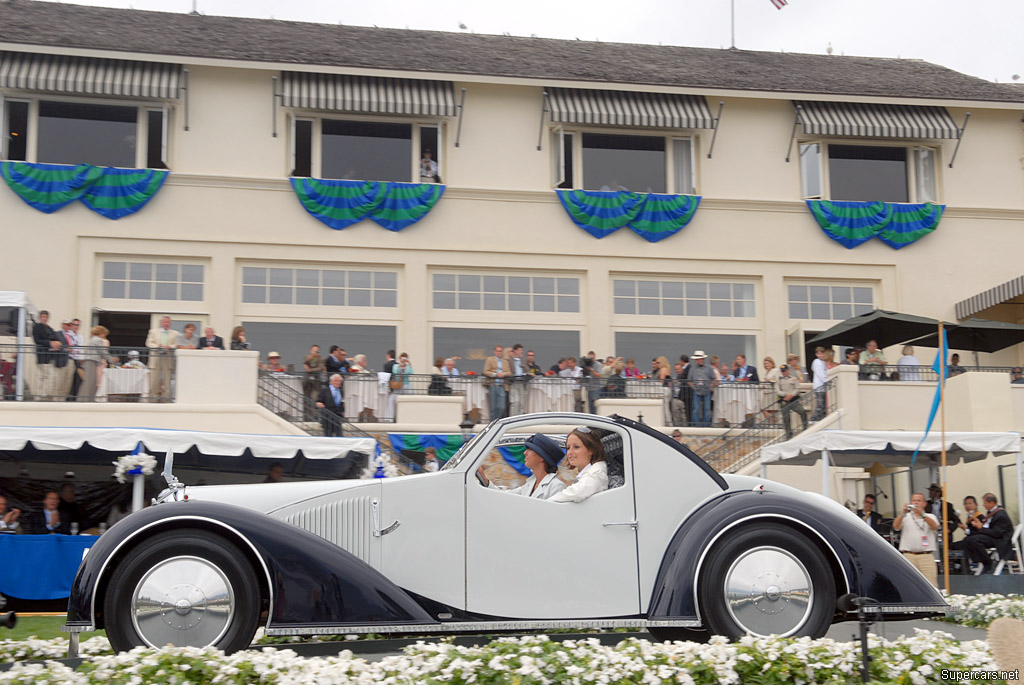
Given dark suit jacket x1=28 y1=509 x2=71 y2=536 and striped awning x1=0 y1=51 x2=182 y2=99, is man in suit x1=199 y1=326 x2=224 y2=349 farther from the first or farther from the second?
striped awning x1=0 y1=51 x2=182 y2=99

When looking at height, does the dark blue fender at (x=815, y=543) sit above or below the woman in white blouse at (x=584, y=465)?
below

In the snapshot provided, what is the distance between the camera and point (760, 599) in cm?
738

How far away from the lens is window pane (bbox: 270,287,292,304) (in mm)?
24453

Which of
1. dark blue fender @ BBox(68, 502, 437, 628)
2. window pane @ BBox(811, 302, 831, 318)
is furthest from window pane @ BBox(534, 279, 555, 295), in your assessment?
dark blue fender @ BBox(68, 502, 437, 628)

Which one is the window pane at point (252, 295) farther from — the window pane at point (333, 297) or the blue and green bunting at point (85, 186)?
the blue and green bunting at point (85, 186)

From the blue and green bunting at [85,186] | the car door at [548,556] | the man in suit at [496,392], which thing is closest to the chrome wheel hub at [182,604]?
the car door at [548,556]

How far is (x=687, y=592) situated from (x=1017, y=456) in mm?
11436

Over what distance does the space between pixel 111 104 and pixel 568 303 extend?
37.0ft

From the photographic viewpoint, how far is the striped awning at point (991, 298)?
2462cm

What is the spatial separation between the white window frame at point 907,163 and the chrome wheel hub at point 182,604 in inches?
885

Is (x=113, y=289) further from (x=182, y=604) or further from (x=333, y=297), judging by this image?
(x=182, y=604)

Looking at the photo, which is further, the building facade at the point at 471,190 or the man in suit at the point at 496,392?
the building facade at the point at 471,190

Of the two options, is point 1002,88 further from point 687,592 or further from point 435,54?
point 687,592

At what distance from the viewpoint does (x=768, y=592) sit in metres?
7.38
